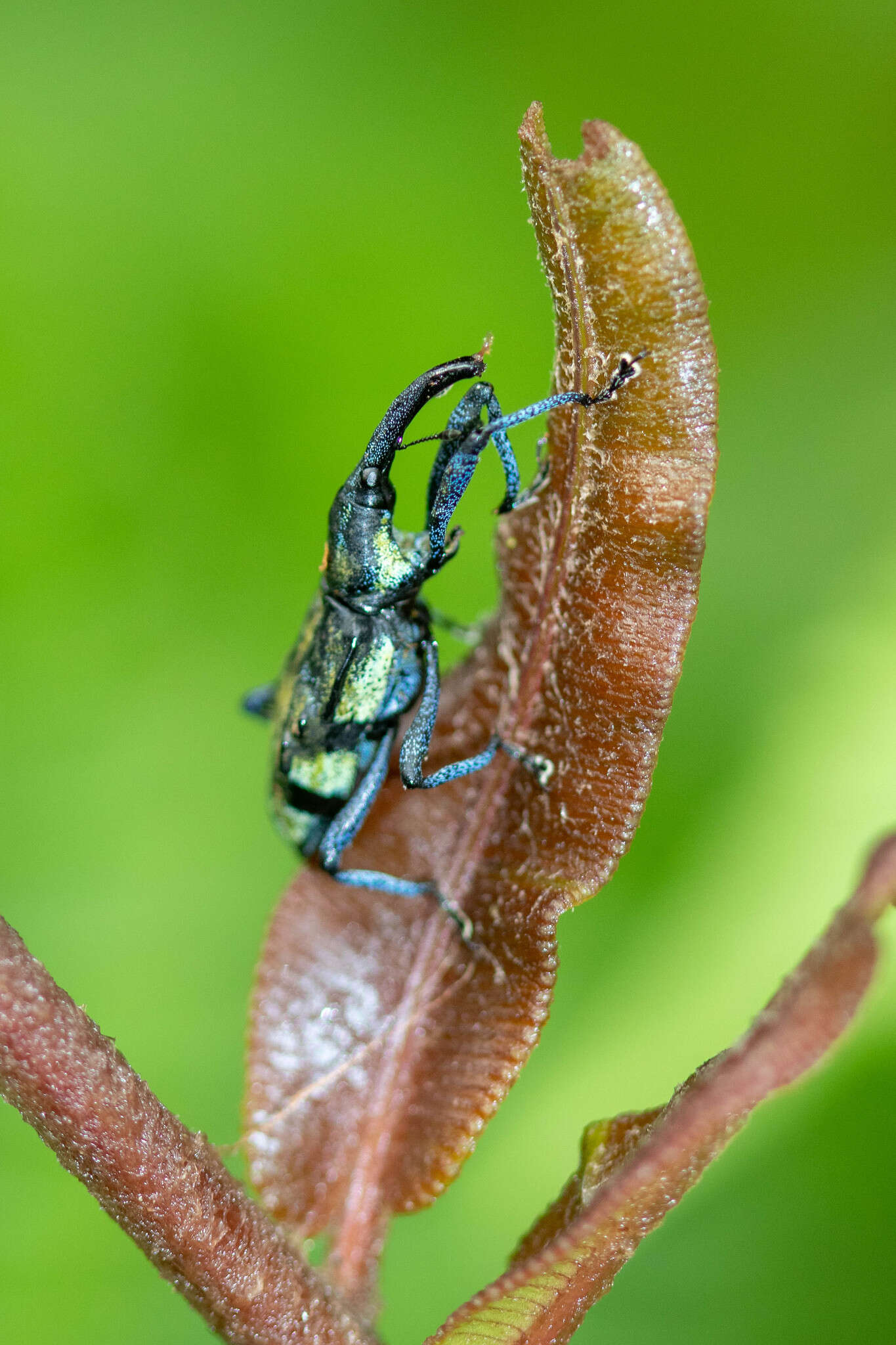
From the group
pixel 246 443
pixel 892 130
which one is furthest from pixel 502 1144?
pixel 892 130

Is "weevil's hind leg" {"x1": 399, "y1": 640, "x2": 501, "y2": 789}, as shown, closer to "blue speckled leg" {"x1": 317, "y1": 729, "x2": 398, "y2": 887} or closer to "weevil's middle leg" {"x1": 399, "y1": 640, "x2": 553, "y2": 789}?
"weevil's middle leg" {"x1": 399, "y1": 640, "x2": 553, "y2": 789}

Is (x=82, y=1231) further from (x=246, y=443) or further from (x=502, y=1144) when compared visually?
(x=246, y=443)

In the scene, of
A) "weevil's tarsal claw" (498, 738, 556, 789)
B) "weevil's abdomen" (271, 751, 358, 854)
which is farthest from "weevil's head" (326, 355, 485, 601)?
"weevil's tarsal claw" (498, 738, 556, 789)

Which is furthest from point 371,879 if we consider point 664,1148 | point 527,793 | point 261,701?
point 261,701

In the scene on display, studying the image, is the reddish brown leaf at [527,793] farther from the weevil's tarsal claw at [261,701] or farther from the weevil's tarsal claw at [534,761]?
the weevil's tarsal claw at [261,701]

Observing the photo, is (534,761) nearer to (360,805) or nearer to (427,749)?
(427,749)

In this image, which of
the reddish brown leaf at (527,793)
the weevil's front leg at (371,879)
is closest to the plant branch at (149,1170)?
the reddish brown leaf at (527,793)
